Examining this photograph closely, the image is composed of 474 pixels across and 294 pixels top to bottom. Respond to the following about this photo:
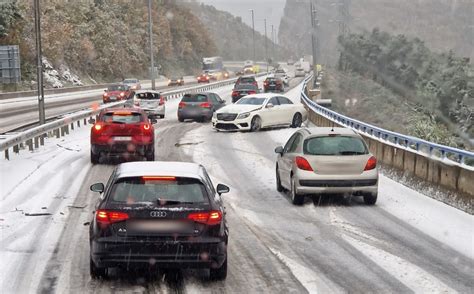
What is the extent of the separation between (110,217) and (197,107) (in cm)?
2864

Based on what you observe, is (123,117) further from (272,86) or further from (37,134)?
(272,86)

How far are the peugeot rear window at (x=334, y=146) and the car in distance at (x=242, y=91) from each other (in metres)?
35.8

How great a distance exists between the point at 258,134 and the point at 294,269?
68.3 ft

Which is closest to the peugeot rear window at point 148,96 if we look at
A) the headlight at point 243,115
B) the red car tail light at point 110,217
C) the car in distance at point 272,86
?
the headlight at point 243,115

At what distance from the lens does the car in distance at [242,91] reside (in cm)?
5044

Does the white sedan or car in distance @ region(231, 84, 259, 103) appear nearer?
the white sedan

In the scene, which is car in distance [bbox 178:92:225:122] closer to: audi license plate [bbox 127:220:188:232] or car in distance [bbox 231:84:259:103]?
car in distance [bbox 231:84:259:103]

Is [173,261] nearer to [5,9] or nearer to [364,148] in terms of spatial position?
[364,148]

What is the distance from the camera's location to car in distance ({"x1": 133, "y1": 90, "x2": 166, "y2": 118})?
38844 millimetres

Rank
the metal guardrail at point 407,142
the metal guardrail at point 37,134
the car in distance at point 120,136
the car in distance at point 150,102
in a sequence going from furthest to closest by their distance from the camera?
the car in distance at point 150,102 → the metal guardrail at point 37,134 → the car in distance at point 120,136 → the metal guardrail at point 407,142

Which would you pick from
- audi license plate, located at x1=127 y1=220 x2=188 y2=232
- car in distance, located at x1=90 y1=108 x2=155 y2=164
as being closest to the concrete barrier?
car in distance, located at x1=90 y1=108 x2=155 y2=164

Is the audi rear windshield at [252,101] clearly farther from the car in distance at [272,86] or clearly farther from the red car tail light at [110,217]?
the car in distance at [272,86]

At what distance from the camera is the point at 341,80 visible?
108062 millimetres

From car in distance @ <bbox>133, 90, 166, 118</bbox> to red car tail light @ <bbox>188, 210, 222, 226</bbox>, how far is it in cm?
3086
